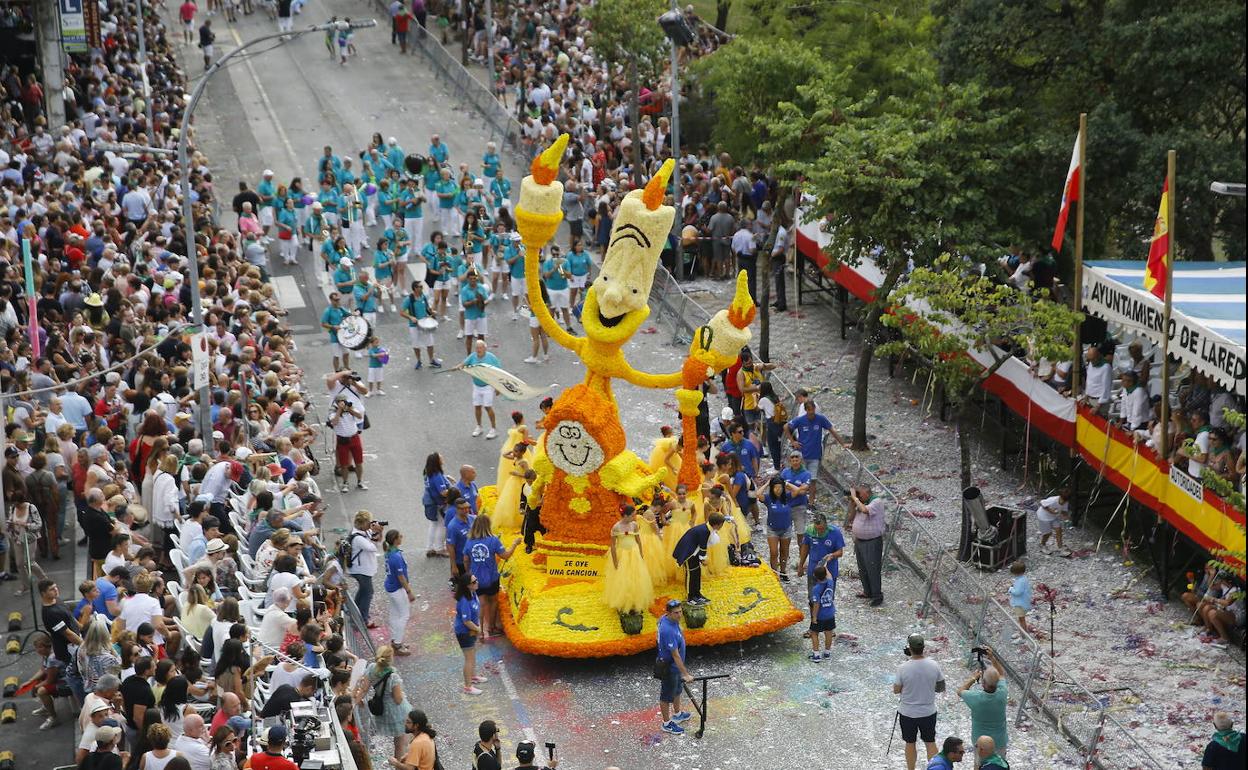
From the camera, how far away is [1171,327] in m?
21.9

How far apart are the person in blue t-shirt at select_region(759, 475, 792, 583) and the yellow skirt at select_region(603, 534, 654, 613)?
8.97 feet

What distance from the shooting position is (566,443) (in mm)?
20562

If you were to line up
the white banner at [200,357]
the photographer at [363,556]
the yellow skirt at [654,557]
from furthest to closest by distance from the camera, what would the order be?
the white banner at [200,357] → the photographer at [363,556] → the yellow skirt at [654,557]

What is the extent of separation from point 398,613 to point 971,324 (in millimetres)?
7966

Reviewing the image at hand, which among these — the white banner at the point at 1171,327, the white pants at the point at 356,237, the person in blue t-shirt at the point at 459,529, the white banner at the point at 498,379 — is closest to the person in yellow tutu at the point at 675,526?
the person in blue t-shirt at the point at 459,529

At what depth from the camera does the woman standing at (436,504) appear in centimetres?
2278

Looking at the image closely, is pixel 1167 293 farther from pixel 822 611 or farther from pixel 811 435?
pixel 822 611

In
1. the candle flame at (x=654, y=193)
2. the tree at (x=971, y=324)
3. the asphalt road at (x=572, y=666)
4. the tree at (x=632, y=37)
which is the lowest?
the asphalt road at (x=572, y=666)

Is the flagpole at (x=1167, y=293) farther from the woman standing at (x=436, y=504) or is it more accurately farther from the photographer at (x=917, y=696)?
the woman standing at (x=436, y=504)

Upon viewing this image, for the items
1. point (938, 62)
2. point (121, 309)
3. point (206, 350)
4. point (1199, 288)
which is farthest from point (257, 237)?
point (1199, 288)

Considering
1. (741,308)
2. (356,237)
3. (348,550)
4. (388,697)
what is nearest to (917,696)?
(741,308)

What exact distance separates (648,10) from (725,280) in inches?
244

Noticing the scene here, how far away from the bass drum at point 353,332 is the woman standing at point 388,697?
9.97 metres

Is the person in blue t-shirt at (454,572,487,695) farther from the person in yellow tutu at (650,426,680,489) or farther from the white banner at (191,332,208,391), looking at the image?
the white banner at (191,332,208,391)
